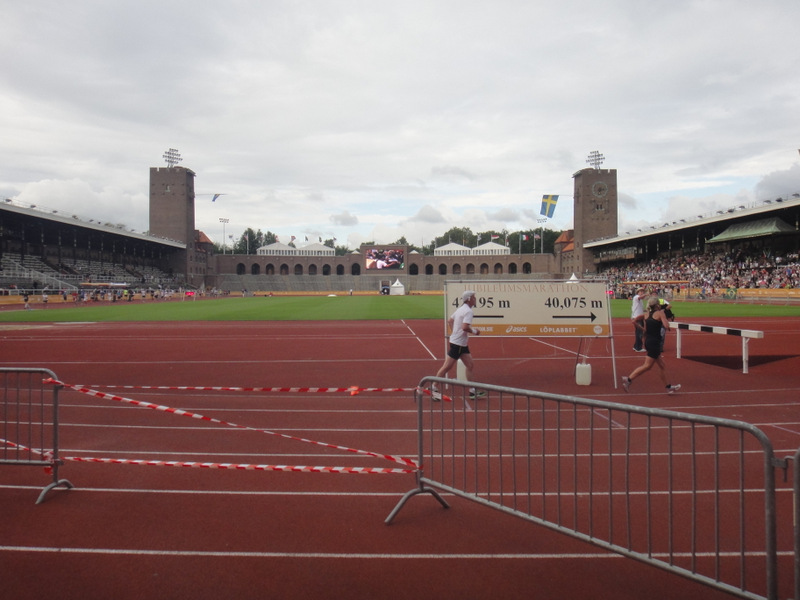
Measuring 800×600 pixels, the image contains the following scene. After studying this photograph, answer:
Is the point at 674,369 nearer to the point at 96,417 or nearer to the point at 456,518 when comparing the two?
the point at 456,518

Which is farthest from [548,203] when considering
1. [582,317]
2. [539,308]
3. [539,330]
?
[539,330]

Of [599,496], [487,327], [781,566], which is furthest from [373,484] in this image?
[487,327]

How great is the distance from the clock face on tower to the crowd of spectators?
81.4 feet

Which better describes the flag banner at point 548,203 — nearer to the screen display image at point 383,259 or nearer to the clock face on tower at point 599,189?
the clock face on tower at point 599,189

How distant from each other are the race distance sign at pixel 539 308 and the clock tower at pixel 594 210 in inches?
3431

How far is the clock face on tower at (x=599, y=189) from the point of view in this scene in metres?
94.3

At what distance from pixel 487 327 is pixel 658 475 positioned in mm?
5599

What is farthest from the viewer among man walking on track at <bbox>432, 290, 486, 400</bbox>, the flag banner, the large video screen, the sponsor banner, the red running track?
the large video screen

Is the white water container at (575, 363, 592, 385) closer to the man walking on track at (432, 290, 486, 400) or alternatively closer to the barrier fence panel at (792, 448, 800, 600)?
the man walking on track at (432, 290, 486, 400)

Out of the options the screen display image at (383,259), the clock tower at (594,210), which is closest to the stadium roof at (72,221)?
the screen display image at (383,259)

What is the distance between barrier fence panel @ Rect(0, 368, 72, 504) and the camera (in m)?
4.83

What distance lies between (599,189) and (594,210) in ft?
13.4

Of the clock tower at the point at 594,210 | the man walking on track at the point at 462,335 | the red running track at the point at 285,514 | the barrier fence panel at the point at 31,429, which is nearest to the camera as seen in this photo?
the red running track at the point at 285,514

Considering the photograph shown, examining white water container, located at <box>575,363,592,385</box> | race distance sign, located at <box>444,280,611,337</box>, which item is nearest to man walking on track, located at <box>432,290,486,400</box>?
race distance sign, located at <box>444,280,611,337</box>
